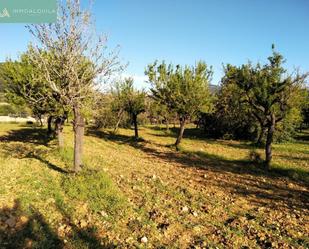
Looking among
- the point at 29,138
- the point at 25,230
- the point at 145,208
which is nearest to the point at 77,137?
the point at 145,208

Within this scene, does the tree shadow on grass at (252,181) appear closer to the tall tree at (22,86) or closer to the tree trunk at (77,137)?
the tree trunk at (77,137)

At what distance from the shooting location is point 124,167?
17625 mm

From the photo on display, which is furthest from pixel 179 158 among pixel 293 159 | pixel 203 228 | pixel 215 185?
pixel 203 228

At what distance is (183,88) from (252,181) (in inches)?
561

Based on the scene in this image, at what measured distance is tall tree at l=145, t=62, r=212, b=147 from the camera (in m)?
28.0

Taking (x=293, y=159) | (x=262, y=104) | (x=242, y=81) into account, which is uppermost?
(x=242, y=81)

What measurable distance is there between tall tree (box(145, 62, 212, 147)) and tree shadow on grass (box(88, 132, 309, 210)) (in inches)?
252

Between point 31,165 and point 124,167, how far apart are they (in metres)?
5.12

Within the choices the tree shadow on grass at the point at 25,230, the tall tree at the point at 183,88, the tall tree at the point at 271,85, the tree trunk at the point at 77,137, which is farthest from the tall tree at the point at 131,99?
the tree shadow on grass at the point at 25,230

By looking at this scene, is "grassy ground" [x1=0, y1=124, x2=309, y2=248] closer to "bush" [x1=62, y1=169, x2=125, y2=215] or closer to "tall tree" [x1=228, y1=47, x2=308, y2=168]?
"bush" [x1=62, y1=169, x2=125, y2=215]

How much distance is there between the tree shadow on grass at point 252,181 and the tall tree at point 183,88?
21.0 ft

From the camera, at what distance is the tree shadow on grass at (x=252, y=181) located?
1256 cm

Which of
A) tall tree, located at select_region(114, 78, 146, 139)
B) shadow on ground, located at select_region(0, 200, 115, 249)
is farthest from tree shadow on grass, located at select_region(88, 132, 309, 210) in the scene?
tall tree, located at select_region(114, 78, 146, 139)

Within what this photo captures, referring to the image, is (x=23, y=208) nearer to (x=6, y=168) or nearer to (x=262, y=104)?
(x=6, y=168)
